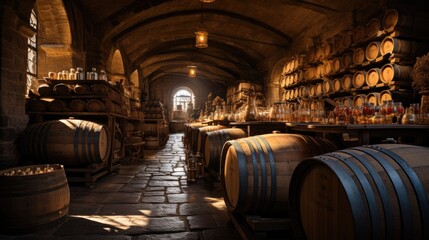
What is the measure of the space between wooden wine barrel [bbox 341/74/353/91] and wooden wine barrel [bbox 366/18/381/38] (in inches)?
40.3

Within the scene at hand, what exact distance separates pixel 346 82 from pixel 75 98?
5.89 metres

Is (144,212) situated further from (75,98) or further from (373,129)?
(75,98)

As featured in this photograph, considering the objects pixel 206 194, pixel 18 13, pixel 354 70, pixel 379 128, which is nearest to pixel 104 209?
pixel 206 194

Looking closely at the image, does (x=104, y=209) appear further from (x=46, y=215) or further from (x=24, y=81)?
(x=24, y=81)

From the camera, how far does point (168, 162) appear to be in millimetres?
6891

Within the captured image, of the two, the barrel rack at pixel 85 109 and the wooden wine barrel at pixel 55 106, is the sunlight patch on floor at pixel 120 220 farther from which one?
the wooden wine barrel at pixel 55 106

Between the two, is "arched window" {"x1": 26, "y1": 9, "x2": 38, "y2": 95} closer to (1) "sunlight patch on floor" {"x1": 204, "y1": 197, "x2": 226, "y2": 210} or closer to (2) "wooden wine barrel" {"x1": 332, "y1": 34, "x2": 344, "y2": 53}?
(1) "sunlight patch on floor" {"x1": 204, "y1": 197, "x2": 226, "y2": 210}

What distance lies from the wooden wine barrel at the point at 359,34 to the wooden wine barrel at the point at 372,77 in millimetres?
773

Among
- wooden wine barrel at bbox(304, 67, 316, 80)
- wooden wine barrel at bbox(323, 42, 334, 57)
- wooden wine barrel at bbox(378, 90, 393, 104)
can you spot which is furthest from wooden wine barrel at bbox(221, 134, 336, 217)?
wooden wine barrel at bbox(304, 67, 316, 80)

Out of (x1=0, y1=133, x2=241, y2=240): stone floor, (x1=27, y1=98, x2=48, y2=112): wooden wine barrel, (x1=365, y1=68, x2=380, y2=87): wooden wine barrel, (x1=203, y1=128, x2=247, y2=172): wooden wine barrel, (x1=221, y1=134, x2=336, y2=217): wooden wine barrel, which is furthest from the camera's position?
(x1=365, y1=68, x2=380, y2=87): wooden wine barrel

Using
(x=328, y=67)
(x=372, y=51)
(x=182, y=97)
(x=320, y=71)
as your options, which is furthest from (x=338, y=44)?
(x=182, y=97)

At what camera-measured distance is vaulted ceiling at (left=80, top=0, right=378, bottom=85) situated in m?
7.93

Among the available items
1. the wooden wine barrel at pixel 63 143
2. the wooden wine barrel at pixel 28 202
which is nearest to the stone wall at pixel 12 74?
the wooden wine barrel at pixel 63 143

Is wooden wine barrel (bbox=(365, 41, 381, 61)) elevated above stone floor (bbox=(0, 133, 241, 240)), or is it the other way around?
wooden wine barrel (bbox=(365, 41, 381, 61))
